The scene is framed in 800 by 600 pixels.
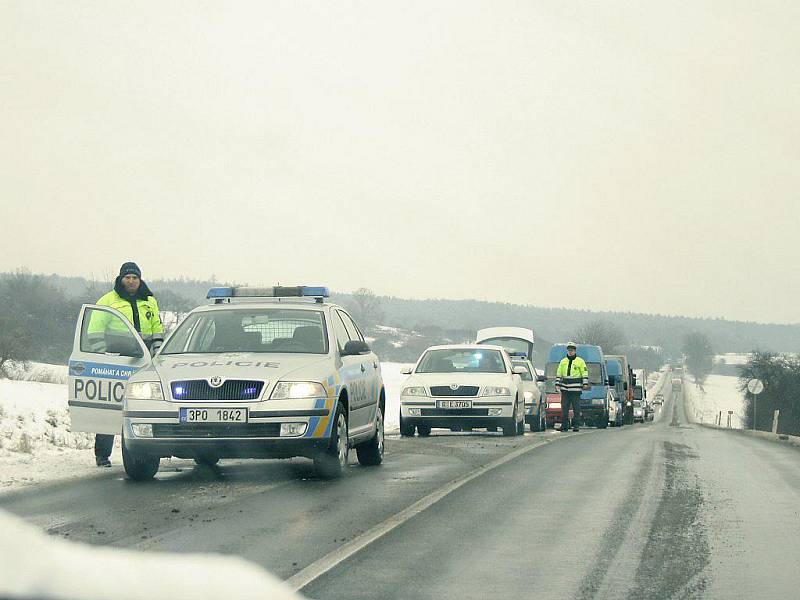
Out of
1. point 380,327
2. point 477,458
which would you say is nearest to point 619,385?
point 477,458

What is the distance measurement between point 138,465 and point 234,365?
1333 mm

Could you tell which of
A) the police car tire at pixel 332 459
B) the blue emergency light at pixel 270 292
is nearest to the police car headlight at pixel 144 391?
the police car tire at pixel 332 459

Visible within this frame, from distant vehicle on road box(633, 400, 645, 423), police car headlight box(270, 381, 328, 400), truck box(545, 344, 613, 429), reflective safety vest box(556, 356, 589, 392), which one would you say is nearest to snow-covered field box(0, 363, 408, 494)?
police car headlight box(270, 381, 328, 400)

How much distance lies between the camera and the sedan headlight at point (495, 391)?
21.2 meters

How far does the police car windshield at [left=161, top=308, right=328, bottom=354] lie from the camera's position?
40.6ft

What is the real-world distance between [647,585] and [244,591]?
531 cm

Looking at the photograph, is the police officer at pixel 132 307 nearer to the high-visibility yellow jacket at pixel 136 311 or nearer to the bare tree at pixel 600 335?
the high-visibility yellow jacket at pixel 136 311

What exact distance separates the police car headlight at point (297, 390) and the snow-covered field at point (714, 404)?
9366cm

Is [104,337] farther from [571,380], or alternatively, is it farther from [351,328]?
[571,380]

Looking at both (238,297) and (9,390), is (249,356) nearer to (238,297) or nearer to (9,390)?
(238,297)

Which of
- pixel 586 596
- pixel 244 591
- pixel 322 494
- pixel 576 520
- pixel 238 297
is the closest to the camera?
pixel 244 591

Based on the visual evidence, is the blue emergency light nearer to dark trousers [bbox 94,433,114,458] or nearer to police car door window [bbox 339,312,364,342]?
police car door window [bbox 339,312,364,342]

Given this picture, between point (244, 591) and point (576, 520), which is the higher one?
point (244, 591)

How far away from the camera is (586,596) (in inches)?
231
